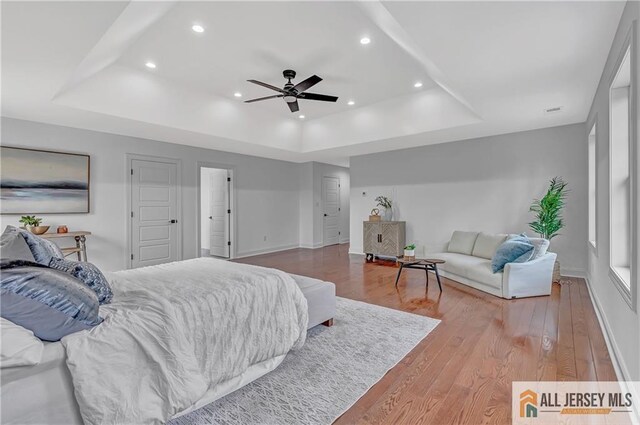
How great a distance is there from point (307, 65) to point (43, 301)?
3.78 meters

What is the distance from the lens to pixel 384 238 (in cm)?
666

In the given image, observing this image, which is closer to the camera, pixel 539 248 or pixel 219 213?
pixel 539 248

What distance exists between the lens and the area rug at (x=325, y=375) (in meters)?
1.79

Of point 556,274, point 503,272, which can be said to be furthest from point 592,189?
point 503,272

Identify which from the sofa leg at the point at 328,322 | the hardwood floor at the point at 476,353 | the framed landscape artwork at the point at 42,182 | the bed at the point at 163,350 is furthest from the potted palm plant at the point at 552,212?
the framed landscape artwork at the point at 42,182

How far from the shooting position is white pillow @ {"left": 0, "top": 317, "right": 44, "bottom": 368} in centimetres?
121

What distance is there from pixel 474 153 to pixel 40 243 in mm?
6420

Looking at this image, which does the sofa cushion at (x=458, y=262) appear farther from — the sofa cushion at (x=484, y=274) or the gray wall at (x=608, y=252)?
the gray wall at (x=608, y=252)

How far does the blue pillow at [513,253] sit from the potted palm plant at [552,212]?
1.06 metres

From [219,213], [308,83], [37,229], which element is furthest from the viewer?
[219,213]

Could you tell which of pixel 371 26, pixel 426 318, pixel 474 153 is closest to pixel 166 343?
pixel 426 318

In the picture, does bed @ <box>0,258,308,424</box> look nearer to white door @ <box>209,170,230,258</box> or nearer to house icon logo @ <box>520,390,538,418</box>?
house icon logo @ <box>520,390,538,418</box>

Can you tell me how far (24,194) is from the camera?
4.42m

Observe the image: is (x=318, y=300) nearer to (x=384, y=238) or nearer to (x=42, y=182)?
(x=384, y=238)
